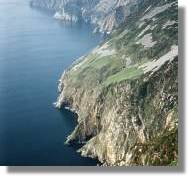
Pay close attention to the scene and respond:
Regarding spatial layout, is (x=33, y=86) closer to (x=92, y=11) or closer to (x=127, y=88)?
(x=127, y=88)

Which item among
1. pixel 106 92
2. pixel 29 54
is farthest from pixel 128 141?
pixel 29 54

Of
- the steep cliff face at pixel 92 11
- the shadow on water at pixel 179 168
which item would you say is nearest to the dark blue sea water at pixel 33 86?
the shadow on water at pixel 179 168

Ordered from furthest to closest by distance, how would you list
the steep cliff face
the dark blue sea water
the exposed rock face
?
the steep cliff face < the exposed rock face < the dark blue sea water

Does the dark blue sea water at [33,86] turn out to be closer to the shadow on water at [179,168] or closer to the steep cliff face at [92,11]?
the shadow on water at [179,168]

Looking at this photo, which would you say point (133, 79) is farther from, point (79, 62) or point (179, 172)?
point (179, 172)

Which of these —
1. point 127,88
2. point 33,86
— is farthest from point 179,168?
point 33,86

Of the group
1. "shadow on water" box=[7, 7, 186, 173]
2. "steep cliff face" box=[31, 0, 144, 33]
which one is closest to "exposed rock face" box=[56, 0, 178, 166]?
"shadow on water" box=[7, 7, 186, 173]

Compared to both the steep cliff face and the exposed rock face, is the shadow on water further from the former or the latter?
the steep cliff face
